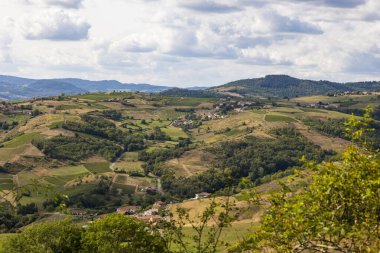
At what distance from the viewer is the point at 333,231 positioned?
13.2m

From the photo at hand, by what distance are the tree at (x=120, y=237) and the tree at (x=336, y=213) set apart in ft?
108

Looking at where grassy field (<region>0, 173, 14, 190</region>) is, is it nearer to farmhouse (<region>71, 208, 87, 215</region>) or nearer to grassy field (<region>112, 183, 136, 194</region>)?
farmhouse (<region>71, 208, 87, 215</region>)

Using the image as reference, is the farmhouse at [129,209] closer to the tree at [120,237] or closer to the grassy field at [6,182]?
the grassy field at [6,182]

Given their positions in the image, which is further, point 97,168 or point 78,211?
point 97,168

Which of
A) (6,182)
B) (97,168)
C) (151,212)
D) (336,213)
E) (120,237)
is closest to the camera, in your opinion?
(336,213)

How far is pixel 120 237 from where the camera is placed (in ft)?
168

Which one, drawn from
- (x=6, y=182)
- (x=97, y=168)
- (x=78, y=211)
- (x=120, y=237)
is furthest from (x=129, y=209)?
(x=120, y=237)

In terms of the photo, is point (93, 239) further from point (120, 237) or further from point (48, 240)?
point (48, 240)

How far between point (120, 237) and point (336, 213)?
3970cm

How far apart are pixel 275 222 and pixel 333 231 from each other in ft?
11.4

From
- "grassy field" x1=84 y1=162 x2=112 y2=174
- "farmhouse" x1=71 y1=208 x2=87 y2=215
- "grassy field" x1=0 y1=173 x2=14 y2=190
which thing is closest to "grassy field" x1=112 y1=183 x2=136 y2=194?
"grassy field" x1=84 y1=162 x2=112 y2=174

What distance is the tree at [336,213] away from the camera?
14.3 m

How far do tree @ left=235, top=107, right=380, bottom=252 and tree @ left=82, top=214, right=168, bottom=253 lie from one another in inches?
1301

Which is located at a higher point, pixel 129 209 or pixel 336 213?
pixel 336 213
